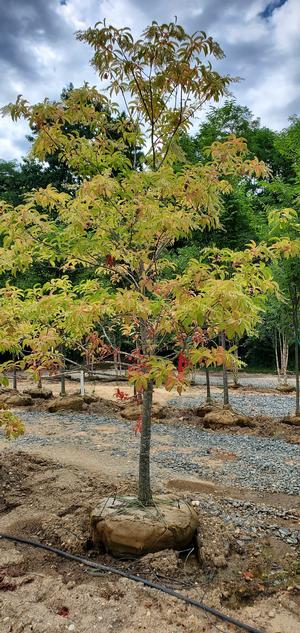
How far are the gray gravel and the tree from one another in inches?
266

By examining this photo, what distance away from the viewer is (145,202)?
3049 mm

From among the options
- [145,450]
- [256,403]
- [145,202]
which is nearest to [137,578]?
[145,450]

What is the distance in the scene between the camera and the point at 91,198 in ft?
9.98

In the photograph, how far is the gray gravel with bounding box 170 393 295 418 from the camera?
9625 mm

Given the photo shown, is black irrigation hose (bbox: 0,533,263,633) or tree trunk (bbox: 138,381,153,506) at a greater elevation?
tree trunk (bbox: 138,381,153,506)

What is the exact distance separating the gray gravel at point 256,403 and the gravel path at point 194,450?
2526mm

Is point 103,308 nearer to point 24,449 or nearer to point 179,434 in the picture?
point 24,449

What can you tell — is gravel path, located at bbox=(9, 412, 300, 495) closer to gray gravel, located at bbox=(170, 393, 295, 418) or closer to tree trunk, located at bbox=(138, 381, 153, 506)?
tree trunk, located at bbox=(138, 381, 153, 506)

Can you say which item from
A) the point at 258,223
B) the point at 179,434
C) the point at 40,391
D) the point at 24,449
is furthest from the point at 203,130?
the point at 24,449

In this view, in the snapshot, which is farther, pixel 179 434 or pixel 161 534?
pixel 179 434

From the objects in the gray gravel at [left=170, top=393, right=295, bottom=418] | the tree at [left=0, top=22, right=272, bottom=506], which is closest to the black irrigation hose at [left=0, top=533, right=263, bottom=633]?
the tree at [left=0, top=22, right=272, bottom=506]

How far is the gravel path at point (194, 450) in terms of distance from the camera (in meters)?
5.04

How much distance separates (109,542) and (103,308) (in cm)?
171

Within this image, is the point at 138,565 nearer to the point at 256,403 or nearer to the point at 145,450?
the point at 145,450
